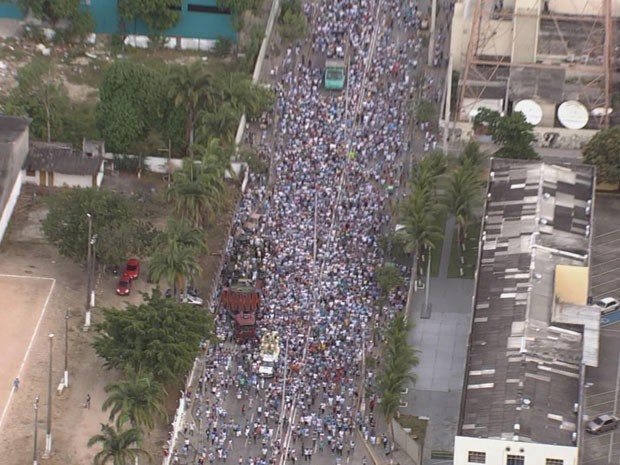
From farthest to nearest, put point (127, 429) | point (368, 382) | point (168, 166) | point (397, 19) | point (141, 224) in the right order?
point (397, 19) → point (168, 166) → point (141, 224) → point (368, 382) → point (127, 429)

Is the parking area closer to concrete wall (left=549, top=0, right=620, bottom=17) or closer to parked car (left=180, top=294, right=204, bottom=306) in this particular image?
concrete wall (left=549, top=0, right=620, bottom=17)

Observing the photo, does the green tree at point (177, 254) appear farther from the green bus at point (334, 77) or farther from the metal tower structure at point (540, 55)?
the metal tower structure at point (540, 55)

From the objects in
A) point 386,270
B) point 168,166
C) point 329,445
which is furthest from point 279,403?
point 168,166

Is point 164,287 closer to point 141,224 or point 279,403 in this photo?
point 141,224

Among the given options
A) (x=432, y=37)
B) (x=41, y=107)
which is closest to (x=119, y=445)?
(x=41, y=107)

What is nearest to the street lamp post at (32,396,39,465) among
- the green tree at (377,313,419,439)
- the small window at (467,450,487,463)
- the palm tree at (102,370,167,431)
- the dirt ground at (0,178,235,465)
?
the dirt ground at (0,178,235,465)

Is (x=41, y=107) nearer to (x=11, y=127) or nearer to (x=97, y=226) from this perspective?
(x=11, y=127)

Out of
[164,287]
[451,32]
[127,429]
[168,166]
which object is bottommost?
[127,429]
